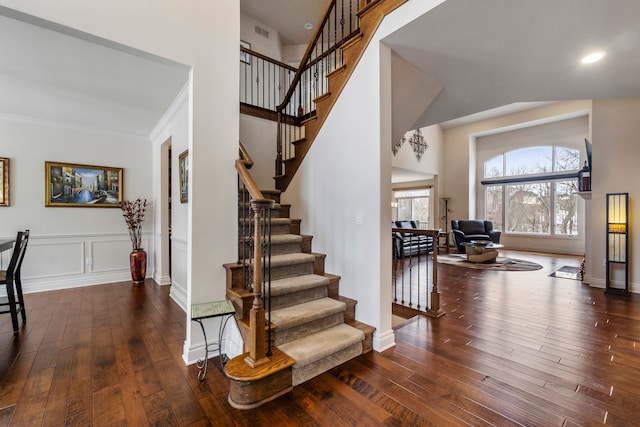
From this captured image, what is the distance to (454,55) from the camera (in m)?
2.63

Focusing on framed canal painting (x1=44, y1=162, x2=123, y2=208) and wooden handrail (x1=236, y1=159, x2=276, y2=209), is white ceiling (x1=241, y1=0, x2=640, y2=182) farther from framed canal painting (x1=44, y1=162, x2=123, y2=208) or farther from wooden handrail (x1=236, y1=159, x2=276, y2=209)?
framed canal painting (x1=44, y1=162, x2=123, y2=208)

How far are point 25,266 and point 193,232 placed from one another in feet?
12.3

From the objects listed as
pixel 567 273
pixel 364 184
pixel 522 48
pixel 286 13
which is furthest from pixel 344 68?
pixel 567 273

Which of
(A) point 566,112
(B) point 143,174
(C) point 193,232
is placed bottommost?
(C) point 193,232

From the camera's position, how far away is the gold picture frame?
12.9 ft

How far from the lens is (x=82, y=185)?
4.52 meters

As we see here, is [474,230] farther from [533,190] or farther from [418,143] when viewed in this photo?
[418,143]

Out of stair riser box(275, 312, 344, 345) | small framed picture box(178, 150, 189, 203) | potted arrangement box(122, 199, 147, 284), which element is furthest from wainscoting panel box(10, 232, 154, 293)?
stair riser box(275, 312, 344, 345)

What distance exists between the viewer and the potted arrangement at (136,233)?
4652mm

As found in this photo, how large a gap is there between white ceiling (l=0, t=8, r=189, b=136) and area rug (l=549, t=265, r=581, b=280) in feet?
23.0

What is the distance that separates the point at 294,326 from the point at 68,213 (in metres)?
4.49

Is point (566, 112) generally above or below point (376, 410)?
above

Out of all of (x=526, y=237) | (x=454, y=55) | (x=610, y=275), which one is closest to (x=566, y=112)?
(x=526, y=237)

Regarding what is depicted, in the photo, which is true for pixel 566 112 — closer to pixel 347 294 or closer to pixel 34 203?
pixel 347 294
